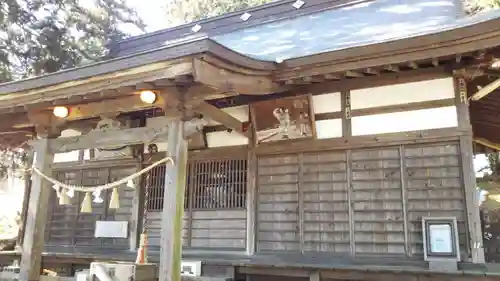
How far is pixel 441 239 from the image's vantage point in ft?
15.6

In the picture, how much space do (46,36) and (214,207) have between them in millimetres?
8369

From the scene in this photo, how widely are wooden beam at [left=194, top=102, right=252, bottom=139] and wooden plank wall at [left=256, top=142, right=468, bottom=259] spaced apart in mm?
533

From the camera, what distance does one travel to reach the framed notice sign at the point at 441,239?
15.5ft

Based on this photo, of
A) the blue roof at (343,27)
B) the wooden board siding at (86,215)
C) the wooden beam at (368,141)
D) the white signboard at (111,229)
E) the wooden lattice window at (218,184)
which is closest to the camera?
the wooden beam at (368,141)

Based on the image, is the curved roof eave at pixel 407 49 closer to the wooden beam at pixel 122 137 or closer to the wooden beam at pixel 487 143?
the wooden beam at pixel 122 137

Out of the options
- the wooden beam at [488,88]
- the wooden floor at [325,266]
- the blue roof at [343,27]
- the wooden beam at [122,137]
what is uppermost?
the blue roof at [343,27]

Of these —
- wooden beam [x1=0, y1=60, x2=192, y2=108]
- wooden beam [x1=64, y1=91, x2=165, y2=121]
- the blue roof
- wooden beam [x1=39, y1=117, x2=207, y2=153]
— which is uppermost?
the blue roof

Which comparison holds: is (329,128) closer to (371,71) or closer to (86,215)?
(371,71)

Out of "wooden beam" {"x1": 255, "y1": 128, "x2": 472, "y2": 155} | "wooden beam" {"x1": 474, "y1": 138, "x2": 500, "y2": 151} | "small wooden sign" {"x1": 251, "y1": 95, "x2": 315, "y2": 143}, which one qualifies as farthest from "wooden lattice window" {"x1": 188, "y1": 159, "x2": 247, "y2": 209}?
"wooden beam" {"x1": 474, "y1": 138, "x2": 500, "y2": 151}

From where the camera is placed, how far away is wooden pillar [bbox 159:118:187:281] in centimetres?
438

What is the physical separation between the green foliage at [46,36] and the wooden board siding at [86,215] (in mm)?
5099

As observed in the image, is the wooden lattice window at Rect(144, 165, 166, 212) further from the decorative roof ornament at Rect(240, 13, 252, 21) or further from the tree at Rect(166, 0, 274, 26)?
the tree at Rect(166, 0, 274, 26)

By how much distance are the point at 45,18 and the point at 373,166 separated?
416 inches

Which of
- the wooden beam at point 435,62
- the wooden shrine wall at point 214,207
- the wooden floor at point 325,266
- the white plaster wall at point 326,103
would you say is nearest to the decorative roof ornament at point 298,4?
the white plaster wall at point 326,103
